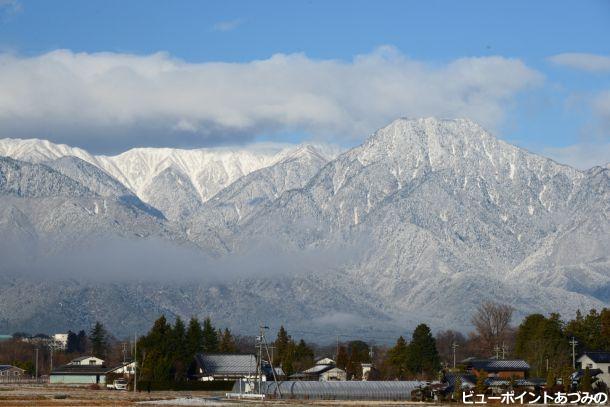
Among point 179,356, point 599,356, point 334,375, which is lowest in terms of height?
point 334,375

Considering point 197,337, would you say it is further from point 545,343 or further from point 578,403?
point 578,403

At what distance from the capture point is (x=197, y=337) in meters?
194

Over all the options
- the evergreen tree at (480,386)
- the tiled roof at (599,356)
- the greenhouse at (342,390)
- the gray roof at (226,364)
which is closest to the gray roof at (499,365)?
the tiled roof at (599,356)

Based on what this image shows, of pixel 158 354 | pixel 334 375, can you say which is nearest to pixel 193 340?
pixel 158 354

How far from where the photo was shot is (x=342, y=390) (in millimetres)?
145500

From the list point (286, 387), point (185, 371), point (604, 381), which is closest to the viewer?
point (286, 387)

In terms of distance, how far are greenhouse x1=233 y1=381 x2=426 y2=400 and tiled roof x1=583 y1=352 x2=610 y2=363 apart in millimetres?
35502

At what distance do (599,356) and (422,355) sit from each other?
3053 cm

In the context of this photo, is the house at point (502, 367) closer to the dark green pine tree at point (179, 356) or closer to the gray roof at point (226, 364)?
the gray roof at point (226, 364)

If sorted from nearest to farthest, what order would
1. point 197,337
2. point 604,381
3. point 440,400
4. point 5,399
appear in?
point 5,399 < point 440,400 < point 604,381 < point 197,337

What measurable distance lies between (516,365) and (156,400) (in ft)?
215

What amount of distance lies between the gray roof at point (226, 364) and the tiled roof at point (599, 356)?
45044mm

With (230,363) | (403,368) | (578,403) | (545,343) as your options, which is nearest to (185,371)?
(230,363)

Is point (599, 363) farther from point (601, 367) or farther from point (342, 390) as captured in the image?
point (342, 390)
